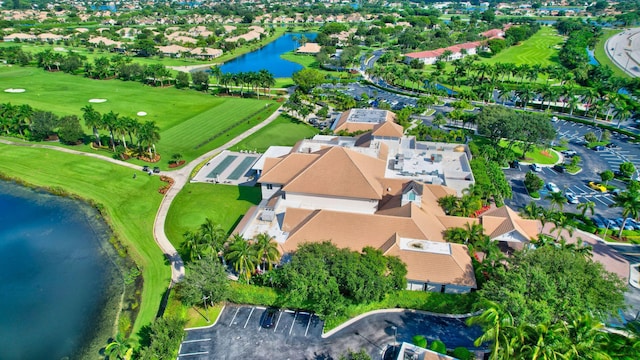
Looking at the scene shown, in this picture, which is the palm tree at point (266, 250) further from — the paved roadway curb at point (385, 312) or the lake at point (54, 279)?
the lake at point (54, 279)

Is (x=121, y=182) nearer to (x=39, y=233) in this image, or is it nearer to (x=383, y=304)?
(x=39, y=233)

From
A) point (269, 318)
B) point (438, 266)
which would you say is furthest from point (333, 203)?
point (269, 318)

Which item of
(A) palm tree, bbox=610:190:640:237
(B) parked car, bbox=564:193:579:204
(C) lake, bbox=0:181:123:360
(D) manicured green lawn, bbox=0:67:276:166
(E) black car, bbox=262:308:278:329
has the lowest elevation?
(C) lake, bbox=0:181:123:360

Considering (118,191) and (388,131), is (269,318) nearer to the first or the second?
(118,191)

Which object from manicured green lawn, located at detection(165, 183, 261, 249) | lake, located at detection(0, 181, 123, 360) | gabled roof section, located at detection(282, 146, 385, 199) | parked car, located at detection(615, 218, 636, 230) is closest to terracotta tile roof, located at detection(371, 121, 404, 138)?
gabled roof section, located at detection(282, 146, 385, 199)

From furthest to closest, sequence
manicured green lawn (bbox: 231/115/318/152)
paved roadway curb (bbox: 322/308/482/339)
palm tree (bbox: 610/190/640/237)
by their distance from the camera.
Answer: manicured green lawn (bbox: 231/115/318/152) → palm tree (bbox: 610/190/640/237) → paved roadway curb (bbox: 322/308/482/339)

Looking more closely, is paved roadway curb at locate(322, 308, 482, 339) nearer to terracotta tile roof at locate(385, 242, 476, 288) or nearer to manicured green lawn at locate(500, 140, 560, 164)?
terracotta tile roof at locate(385, 242, 476, 288)

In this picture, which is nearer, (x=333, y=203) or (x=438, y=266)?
(x=438, y=266)

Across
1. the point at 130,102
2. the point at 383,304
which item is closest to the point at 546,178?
the point at 383,304
